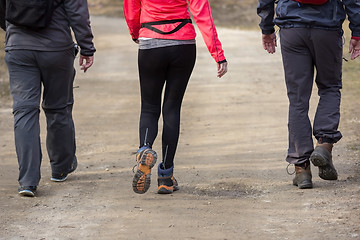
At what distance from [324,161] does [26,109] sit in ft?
7.50

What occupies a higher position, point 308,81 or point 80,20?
point 80,20

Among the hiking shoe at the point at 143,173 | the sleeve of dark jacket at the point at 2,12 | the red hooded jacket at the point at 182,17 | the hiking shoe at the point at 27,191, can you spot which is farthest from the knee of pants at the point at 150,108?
the sleeve of dark jacket at the point at 2,12

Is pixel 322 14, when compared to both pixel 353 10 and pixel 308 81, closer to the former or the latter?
pixel 353 10

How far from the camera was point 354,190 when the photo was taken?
6.11 m

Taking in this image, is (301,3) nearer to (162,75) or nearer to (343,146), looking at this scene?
(162,75)

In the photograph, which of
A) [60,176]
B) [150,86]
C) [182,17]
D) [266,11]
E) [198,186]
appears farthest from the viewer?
[60,176]

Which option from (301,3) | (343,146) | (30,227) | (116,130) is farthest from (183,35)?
(116,130)

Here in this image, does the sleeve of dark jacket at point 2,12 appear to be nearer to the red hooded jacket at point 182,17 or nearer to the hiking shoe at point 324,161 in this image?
the red hooded jacket at point 182,17

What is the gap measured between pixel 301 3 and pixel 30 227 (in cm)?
260

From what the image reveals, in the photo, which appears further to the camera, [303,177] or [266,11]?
[266,11]

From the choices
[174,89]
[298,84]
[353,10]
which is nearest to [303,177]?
[298,84]

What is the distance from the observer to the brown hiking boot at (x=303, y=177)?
623 centimetres

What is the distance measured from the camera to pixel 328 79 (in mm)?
6305

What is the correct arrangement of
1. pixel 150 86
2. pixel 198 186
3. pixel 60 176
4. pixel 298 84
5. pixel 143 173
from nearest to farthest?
1. pixel 143 173
2. pixel 150 86
3. pixel 298 84
4. pixel 198 186
5. pixel 60 176
